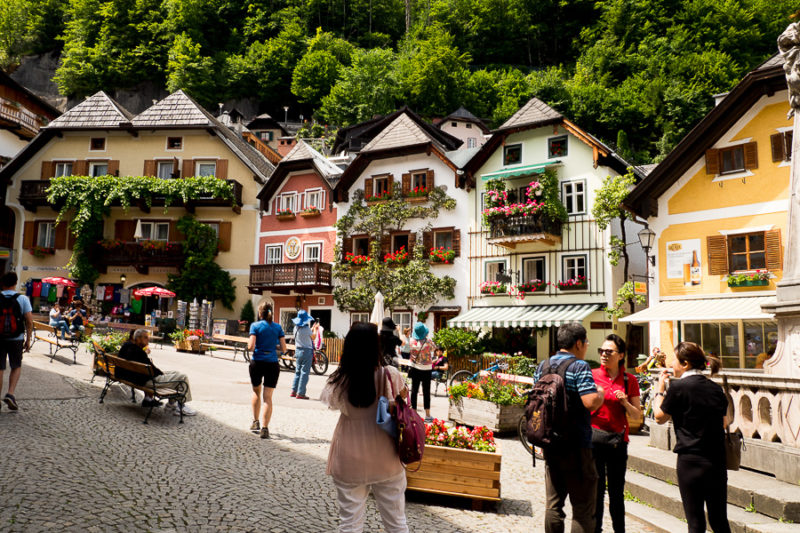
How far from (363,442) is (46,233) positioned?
121 ft

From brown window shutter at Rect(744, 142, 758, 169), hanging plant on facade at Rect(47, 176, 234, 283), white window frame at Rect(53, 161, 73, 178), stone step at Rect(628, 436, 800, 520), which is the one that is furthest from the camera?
white window frame at Rect(53, 161, 73, 178)

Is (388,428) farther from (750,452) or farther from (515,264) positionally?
(515,264)

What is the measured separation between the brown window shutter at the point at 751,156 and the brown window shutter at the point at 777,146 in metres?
0.46


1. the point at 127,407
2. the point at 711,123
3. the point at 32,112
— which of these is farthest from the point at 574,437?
the point at 32,112

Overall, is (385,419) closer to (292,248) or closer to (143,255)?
(292,248)

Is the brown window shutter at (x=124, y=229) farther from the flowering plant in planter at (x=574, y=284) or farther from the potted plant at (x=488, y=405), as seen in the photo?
the potted plant at (x=488, y=405)

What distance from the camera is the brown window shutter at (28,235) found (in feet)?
112

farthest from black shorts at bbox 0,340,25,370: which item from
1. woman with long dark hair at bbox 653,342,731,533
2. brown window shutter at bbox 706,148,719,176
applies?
brown window shutter at bbox 706,148,719,176

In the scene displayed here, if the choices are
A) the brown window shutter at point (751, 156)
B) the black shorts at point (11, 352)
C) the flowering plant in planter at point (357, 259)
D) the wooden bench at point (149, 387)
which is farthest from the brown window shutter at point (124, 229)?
the brown window shutter at point (751, 156)

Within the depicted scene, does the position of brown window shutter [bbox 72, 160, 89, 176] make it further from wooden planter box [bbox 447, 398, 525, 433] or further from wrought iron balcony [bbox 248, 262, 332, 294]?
wooden planter box [bbox 447, 398, 525, 433]

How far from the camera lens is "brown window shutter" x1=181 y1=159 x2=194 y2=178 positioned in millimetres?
34125

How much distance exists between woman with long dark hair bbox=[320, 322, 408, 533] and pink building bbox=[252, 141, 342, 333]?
25.1 meters

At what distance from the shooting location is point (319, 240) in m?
31.4

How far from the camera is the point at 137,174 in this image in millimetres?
34625
